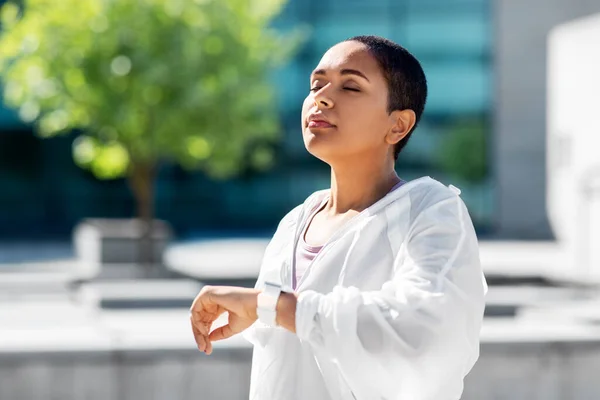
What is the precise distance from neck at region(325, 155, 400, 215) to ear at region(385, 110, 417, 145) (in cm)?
5

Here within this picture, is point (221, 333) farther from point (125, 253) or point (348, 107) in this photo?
point (125, 253)

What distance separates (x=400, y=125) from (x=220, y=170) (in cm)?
1675

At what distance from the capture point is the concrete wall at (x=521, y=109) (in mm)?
35719

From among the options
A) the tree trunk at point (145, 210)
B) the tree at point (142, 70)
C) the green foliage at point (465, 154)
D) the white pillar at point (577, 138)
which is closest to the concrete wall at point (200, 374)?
the white pillar at point (577, 138)

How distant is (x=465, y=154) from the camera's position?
35594mm

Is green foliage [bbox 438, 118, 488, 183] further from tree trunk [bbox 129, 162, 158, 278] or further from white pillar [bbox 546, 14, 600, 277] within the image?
tree trunk [bbox 129, 162, 158, 278]

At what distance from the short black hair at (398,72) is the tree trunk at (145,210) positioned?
49.5 feet

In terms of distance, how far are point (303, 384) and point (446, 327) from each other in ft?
1.22

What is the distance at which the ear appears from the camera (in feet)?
7.11

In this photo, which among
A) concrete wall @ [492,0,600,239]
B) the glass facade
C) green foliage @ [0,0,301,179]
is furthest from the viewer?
concrete wall @ [492,0,600,239]

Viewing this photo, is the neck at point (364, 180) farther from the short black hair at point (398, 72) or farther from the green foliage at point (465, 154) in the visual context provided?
the green foliage at point (465, 154)

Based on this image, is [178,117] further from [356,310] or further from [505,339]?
[356,310]

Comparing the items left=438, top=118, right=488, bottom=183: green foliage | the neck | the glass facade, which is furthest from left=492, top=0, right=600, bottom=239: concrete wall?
the neck

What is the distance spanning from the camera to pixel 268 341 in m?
2.23
